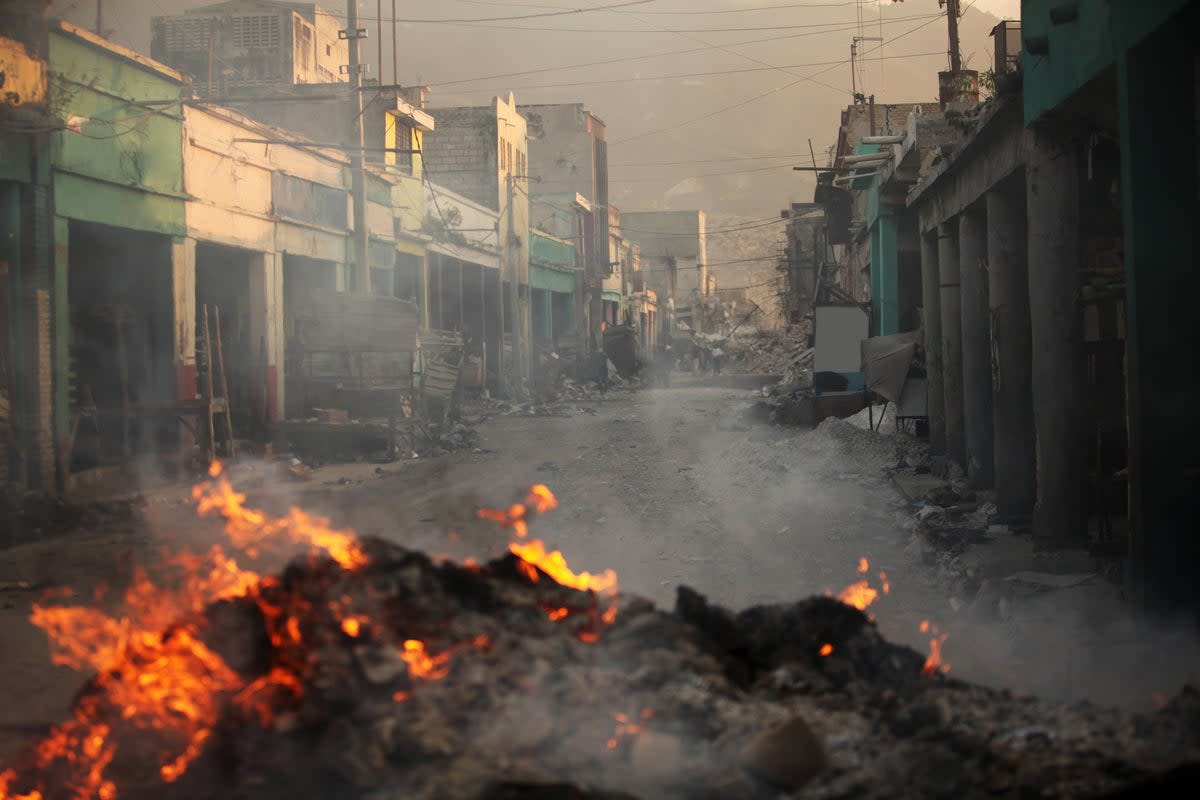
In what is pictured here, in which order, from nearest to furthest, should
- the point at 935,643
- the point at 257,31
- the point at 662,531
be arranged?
the point at 935,643
the point at 662,531
the point at 257,31

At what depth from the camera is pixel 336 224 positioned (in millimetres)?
23672

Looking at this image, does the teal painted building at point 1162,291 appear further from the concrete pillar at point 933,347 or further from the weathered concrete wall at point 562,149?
the weathered concrete wall at point 562,149

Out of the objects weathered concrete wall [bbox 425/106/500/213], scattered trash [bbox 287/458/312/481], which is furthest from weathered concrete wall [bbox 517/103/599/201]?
scattered trash [bbox 287/458/312/481]

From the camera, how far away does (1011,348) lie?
35.6 ft

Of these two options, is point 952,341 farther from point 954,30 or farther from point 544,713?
point 954,30

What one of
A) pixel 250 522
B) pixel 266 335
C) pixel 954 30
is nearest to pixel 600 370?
pixel 954 30

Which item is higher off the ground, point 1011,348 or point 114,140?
point 114,140

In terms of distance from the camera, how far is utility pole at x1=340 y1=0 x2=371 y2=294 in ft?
75.8

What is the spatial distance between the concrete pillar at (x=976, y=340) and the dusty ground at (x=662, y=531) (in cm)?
116

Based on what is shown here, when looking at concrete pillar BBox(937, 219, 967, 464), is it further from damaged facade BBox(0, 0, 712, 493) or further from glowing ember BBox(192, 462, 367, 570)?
damaged facade BBox(0, 0, 712, 493)

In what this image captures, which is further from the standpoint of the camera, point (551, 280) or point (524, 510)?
point (551, 280)

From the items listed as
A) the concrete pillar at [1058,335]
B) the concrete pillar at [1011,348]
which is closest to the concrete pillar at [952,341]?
the concrete pillar at [1011,348]

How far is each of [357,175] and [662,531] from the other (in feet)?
51.4

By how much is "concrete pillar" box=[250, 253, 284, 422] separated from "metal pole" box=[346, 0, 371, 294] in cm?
283
